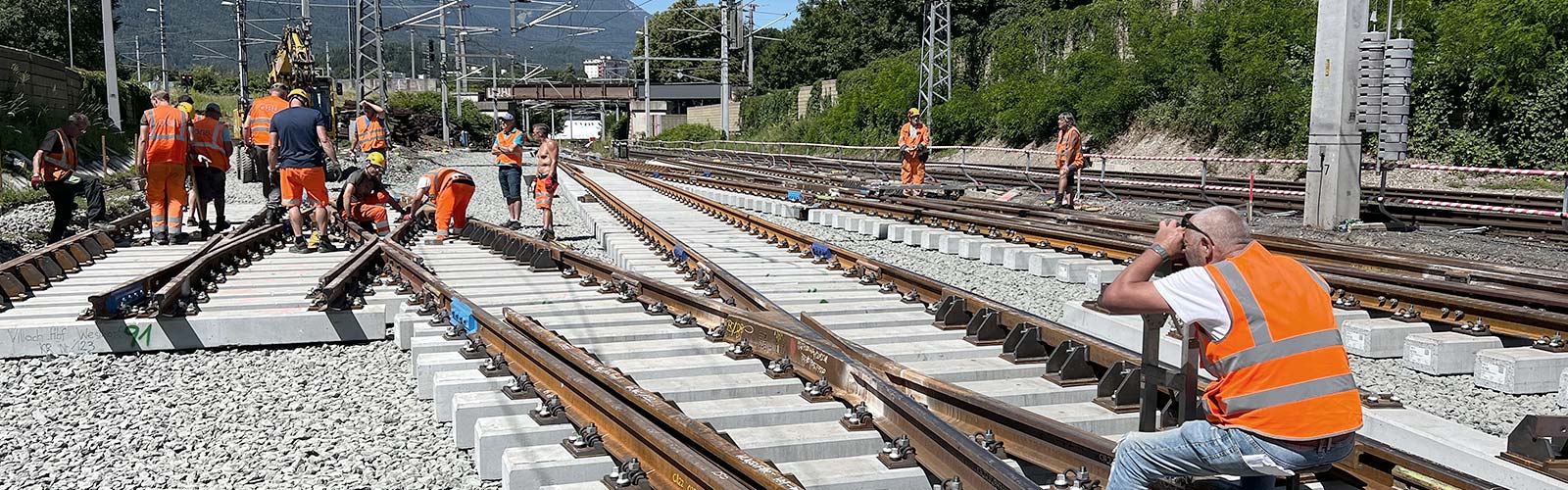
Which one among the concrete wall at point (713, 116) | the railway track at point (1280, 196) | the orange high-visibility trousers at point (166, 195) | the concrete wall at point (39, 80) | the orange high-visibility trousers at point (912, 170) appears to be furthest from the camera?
the concrete wall at point (713, 116)

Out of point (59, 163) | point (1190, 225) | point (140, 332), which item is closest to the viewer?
point (1190, 225)

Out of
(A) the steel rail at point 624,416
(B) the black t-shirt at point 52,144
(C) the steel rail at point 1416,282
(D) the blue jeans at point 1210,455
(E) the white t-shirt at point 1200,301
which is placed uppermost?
(B) the black t-shirt at point 52,144

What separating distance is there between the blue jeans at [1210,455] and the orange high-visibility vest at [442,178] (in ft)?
34.3

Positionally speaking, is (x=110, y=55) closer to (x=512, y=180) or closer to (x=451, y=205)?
(x=451, y=205)

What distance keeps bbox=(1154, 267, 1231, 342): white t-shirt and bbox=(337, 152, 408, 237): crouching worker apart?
1096 centimetres

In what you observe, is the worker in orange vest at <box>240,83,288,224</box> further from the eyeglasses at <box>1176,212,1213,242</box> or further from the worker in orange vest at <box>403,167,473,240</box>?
the eyeglasses at <box>1176,212,1213,242</box>

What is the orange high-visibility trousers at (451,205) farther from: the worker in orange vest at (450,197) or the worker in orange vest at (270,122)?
the worker in orange vest at (270,122)

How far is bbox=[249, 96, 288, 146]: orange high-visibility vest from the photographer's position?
1424 centimetres

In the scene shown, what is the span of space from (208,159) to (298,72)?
54.8 feet

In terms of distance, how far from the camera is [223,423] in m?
5.57

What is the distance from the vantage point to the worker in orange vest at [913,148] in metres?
18.6

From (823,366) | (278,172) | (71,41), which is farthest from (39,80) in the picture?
(823,366)

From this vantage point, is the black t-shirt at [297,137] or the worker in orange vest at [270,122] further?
the worker in orange vest at [270,122]

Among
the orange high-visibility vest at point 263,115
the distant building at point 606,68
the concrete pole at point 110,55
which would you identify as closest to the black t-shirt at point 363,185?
the orange high-visibility vest at point 263,115
